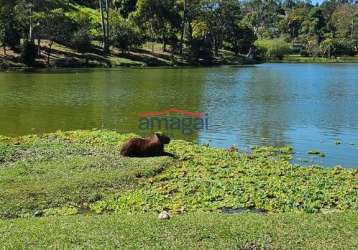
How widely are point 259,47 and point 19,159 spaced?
131553 millimetres

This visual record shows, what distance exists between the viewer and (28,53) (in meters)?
75.6

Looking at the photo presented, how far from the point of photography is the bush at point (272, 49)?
471 ft

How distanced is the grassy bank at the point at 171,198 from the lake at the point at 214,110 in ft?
11.6

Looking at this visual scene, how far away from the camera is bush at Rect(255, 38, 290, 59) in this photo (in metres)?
144

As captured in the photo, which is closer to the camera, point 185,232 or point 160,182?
point 185,232

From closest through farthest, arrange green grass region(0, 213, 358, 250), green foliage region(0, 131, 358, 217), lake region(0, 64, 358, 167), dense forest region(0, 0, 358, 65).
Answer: green grass region(0, 213, 358, 250)
green foliage region(0, 131, 358, 217)
lake region(0, 64, 358, 167)
dense forest region(0, 0, 358, 65)

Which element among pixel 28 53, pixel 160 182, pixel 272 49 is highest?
pixel 272 49

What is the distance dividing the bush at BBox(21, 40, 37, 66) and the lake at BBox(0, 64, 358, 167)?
20245 millimetres

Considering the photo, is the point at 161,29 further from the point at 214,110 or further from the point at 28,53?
the point at 214,110

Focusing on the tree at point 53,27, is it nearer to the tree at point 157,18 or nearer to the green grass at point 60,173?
the tree at point 157,18

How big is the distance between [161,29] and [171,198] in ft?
303

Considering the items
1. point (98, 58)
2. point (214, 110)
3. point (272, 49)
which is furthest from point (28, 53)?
point (272, 49)

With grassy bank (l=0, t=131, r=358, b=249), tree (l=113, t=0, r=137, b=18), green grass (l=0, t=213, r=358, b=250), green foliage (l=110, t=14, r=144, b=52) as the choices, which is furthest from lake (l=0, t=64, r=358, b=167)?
tree (l=113, t=0, r=137, b=18)

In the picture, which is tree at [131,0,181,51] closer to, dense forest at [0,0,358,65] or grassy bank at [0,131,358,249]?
dense forest at [0,0,358,65]
